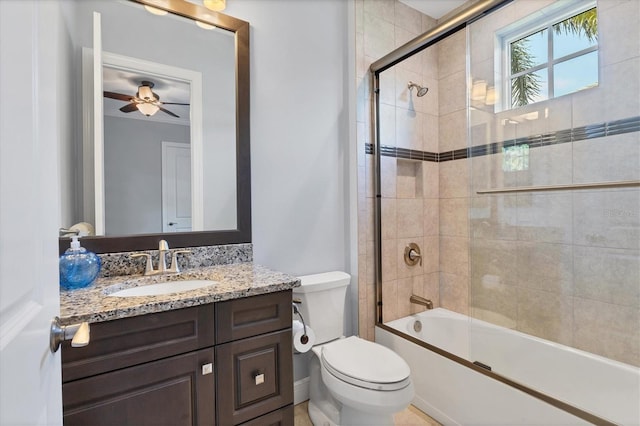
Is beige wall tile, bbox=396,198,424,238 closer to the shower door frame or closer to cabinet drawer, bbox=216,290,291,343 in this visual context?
the shower door frame

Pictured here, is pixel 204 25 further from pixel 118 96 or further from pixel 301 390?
pixel 301 390

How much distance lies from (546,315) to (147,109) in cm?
244

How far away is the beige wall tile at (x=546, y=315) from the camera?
176cm

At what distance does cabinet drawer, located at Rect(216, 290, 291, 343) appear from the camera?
43.3 inches

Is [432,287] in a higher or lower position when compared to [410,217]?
lower

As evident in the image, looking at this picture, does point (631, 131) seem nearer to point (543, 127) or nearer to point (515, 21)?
point (543, 127)

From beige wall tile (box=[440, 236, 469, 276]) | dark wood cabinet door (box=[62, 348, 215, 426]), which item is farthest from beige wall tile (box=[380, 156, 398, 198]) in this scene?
dark wood cabinet door (box=[62, 348, 215, 426])

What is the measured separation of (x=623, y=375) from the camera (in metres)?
1.46

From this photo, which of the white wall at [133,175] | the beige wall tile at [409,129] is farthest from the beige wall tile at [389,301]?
the white wall at [133,175]

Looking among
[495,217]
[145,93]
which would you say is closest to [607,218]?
[495,217]

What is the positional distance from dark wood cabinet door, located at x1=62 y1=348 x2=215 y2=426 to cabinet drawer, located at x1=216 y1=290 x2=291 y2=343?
97mm

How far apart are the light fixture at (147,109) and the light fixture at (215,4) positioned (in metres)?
0.61

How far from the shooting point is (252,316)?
1163 mm

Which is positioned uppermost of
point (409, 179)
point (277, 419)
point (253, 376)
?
point (409, 179)
